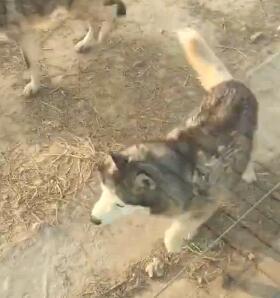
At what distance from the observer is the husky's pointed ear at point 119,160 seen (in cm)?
335

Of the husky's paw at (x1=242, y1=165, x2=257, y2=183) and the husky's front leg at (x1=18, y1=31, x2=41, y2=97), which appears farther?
the husky's front leg at (x1=18, y1=31, x2=41, y2=97)

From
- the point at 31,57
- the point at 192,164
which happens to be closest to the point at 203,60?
the point at 192,164

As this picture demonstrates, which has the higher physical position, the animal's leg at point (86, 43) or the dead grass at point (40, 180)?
the animal's leg at point (86, 43)

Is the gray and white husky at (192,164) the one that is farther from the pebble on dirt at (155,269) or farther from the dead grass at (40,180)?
the dead grass at (40,180)

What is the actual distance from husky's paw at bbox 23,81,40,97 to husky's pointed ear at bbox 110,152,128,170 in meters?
2.04

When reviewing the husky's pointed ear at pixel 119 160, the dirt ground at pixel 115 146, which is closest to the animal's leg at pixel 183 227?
the dirt ground at pixel 115 146

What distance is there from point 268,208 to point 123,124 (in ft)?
4.43

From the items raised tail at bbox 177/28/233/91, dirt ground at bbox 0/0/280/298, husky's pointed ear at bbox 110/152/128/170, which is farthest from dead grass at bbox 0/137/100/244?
husky's pointed ear at bbox 110/152/128/170

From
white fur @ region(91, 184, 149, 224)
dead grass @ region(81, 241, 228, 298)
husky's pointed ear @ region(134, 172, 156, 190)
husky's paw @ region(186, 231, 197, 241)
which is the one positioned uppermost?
husky's pointed ear @ region(134, 172, 156, 190)

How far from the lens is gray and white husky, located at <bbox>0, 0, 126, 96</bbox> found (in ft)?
15.9

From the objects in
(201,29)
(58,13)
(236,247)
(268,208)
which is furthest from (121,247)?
(201,29)

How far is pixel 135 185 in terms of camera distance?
346 cm

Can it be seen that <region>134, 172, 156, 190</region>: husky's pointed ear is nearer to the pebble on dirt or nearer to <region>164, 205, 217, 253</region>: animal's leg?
<region>164, 205, 217, 253</region>: animal's leg

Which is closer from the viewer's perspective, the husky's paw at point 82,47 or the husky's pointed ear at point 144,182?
the husky's pointed ear at point 144,182
